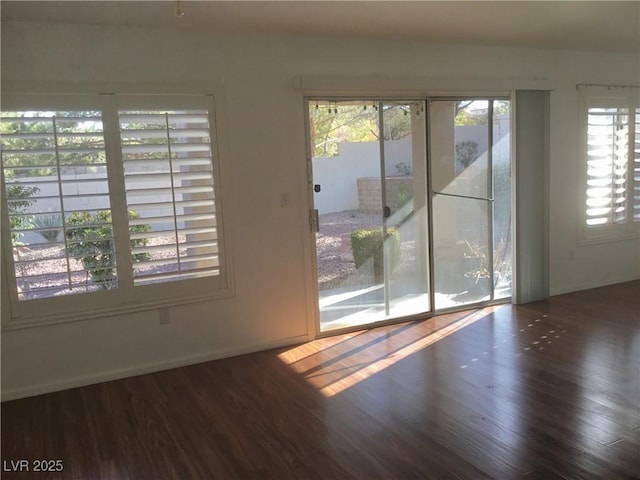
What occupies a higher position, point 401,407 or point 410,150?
point 410,150

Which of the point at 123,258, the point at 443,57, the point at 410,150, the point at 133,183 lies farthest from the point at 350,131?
the point at 123,258

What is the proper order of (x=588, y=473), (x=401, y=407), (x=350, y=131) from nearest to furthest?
(x=588, y=473) → (x=401, y=407) → (x=350, y=131)

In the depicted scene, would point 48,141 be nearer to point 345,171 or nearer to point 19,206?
A: point 19,206

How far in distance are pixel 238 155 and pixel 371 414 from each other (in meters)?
2.03

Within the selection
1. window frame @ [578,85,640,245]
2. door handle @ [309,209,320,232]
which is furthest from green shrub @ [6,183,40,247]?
window frame @ [578,85,640,245]

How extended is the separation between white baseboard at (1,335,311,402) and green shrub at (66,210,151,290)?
618 mm

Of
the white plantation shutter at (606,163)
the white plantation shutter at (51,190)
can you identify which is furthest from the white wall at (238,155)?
the white plantation shutter at (606,163)

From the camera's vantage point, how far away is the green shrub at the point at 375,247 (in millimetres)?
4430

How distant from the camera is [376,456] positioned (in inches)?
101

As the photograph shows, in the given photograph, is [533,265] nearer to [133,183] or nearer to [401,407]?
[401,407]

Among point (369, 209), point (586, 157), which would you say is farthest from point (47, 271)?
point (586, 157)

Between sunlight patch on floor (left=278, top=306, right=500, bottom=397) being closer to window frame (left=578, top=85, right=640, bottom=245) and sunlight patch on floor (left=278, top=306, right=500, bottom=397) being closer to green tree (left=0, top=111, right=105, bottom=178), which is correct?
window frame (left=578, top=85, right=640, bottom=245)

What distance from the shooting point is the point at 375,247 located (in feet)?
14.7

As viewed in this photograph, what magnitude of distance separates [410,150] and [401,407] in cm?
229
